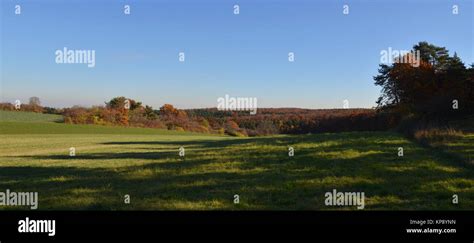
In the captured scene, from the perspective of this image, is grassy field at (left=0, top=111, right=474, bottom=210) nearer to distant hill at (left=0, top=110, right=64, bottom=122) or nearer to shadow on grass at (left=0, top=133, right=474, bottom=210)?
shadow on grass at (left=0, top=133, right=474, bottom=210)

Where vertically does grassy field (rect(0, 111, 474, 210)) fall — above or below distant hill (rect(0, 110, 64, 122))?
below

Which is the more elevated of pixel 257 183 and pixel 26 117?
pixel 26 117

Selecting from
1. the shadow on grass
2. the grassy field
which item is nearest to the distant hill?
the grassy field

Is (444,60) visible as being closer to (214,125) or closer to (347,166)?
(214,125)

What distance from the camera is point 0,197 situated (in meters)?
11.2

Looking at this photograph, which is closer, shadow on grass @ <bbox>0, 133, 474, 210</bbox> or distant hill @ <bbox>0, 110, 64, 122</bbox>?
shadow on grass @ <bbox>0, 133, 474, 210</bbox>

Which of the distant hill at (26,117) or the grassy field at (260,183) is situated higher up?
the distant hill at (26,117)

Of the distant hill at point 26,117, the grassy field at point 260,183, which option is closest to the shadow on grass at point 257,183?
the grassy field at point 260,183

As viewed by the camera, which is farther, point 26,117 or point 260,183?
point 26,117

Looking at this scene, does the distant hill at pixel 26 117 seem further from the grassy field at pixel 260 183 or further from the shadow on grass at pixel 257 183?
the shadow on grass at pixel 257 183

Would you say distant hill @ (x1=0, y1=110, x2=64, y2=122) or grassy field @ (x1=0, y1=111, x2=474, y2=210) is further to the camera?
distant hill @ (x1=0, y1=110, x2=64, y2=122)

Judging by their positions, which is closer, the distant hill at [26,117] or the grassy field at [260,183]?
the grassy field at [260,183]

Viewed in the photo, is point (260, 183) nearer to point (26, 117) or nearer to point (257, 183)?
point (257, 183)

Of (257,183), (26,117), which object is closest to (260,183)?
(257,183)
